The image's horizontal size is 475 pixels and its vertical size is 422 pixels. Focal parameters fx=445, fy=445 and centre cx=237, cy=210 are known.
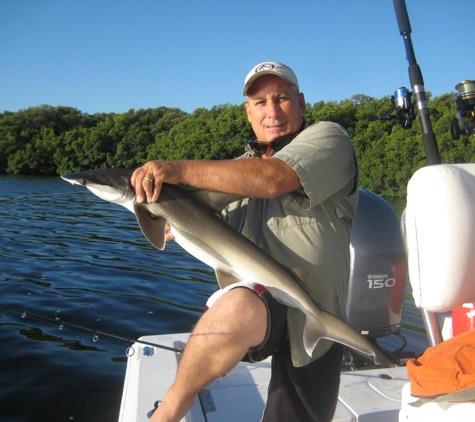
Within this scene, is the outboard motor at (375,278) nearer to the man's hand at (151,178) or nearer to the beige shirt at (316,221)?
the beige shirt at (316,221)

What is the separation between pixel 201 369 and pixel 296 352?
0.56 meters

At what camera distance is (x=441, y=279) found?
2598mm

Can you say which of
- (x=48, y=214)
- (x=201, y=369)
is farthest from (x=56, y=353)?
(x=48, y=214)

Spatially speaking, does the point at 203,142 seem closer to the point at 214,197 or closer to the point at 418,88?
the point at 418,88

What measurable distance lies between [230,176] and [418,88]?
310 centimetres

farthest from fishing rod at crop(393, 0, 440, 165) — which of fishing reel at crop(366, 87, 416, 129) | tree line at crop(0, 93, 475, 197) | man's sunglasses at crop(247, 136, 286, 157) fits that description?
tree line at crop(0, 93, 475, 197)

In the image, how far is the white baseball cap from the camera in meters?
2.85

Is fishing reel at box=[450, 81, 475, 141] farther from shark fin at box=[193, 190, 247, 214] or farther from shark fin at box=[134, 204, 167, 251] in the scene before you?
shark fin at box=[134, 204, 167, 251]

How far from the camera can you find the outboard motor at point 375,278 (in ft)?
13.6

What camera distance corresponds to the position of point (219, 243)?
8.07ft

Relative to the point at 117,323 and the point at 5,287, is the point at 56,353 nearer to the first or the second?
the point at 117,323

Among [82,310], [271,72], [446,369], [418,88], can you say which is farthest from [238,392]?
[82,310]

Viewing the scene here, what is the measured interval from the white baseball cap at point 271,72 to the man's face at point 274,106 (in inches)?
2.0

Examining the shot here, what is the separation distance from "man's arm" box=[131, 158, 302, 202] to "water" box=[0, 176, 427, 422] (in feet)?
6.21
